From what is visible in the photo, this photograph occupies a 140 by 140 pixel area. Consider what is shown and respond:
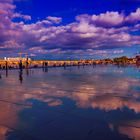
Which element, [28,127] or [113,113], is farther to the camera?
[113,113]

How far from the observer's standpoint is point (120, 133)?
7.09 metres

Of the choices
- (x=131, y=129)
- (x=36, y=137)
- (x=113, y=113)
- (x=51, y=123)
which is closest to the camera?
(x=36, y=137)

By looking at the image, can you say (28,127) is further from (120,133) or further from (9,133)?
(120,133)

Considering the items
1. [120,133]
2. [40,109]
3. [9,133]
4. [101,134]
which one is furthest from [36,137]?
[40,109]

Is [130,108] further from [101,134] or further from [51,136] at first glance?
[51,136]

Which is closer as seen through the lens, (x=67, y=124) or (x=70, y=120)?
(x=67, y=124)

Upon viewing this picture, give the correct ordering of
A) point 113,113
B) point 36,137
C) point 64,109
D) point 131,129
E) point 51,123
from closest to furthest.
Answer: point 36,137 → point 131,129 → point 51,123 → point 113,113 → point 64,109

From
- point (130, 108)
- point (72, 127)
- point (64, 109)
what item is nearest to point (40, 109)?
point (64, 109)

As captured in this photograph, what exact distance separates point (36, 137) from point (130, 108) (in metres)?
4.94

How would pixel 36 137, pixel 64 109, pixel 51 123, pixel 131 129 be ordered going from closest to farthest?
pixel 36 137, pixel 131 129, pixel 51 123, pixel 64 109

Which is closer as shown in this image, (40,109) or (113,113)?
(113,113)

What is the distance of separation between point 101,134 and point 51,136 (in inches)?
54.4

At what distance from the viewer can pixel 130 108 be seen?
10.3 metres

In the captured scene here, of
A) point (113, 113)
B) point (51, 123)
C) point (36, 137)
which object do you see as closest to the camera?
point (36, 137)
